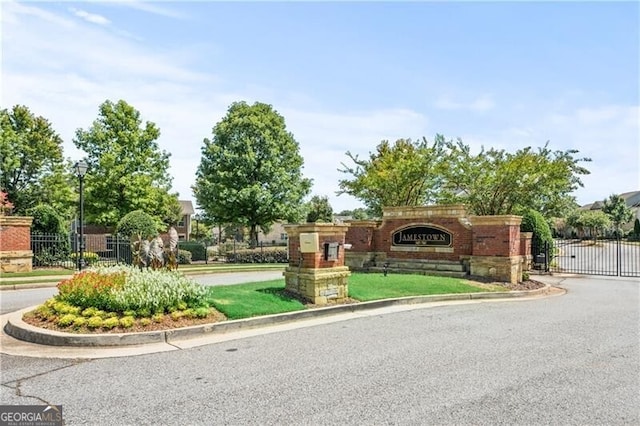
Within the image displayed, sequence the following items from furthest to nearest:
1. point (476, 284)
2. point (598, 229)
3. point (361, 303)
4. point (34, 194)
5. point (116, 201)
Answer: point (598, 229) → point (34, 194) → point (116, 201) → point (476, 284) → point (361, 303)

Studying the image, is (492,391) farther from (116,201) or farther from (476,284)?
(116,201)

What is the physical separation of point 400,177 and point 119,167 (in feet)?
62.3

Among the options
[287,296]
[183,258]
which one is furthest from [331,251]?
[183,258]

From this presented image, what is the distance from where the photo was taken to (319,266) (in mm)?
10641

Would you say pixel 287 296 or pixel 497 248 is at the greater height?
pixel 497 248

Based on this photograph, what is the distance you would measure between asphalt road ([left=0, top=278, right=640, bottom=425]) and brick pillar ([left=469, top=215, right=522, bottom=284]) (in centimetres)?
684

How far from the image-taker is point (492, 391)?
5.30 meters

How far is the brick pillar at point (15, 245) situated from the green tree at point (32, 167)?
18.2 meters

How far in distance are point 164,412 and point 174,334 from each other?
3.13 meters

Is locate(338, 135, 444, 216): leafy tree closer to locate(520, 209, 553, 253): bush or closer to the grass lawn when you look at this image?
locate(520, 209, 553, 253): bush

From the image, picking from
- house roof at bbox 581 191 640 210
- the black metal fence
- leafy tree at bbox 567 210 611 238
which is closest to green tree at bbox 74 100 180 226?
the black metal fence

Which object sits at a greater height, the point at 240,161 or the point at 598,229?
the point at 240,161

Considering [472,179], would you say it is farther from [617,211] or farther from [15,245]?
[617,211]

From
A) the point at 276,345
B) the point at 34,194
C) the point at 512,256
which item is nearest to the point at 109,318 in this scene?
the point at 276,345
